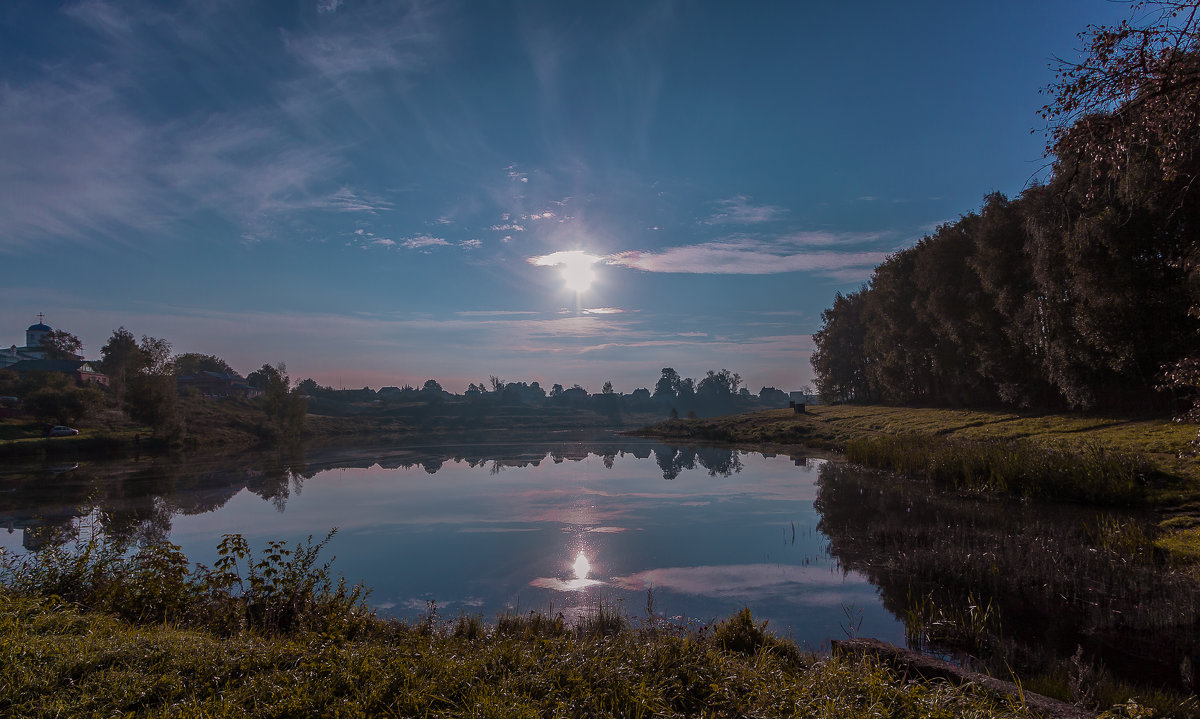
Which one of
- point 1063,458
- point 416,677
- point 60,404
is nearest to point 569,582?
point 416,677

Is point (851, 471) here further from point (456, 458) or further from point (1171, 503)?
point (456, 458)

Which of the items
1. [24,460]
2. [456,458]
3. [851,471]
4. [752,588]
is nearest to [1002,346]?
[851,471]

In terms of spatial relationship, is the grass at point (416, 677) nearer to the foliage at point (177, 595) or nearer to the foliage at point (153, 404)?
the foliage at point (177, 595)

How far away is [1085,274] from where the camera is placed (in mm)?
23219

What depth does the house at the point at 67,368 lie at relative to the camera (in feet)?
272

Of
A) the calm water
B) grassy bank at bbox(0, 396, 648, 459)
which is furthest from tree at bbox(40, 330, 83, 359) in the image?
the calm water

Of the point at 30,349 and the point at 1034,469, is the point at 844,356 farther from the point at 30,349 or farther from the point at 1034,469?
the point at 30,349

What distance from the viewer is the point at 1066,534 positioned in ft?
41.6

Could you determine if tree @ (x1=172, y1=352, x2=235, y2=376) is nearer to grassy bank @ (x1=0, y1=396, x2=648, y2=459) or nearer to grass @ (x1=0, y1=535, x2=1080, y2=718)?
grassy bank @ (x1=0, y1=396, x2=648, y2=459)

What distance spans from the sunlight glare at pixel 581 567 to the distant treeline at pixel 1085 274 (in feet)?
34.3

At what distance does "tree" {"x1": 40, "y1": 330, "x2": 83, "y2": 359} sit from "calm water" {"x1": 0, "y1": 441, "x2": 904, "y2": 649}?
8563 cm

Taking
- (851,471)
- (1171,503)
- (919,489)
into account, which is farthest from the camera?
(851,471)

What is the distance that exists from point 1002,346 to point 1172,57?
110ft

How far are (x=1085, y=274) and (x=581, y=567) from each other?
79.3 ft
